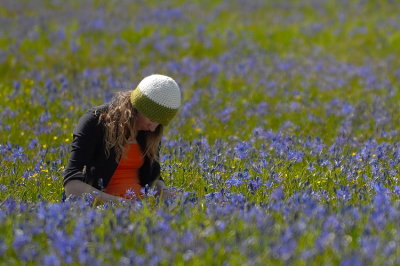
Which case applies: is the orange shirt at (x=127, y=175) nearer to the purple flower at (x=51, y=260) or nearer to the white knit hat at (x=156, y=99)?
the white knit hat at (x=156, y=99)

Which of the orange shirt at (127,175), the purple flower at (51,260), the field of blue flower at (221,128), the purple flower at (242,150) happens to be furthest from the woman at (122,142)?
the purple flower at (51,260)

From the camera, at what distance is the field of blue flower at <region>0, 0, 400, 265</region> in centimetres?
351

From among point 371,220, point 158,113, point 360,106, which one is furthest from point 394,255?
point 360,106

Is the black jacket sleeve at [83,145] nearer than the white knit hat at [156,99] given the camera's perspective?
No

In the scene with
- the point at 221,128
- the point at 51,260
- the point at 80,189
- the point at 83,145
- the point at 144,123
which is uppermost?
the point at 51,260

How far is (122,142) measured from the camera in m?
4.79

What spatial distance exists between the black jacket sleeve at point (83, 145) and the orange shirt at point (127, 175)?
0.31 metres

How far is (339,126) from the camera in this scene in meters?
7.83

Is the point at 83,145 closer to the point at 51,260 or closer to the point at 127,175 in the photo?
the point at 127,175

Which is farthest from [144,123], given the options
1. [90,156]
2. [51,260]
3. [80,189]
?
[51,260]

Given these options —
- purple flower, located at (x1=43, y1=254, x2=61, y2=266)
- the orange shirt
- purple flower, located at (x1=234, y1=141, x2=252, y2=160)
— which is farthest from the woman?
purple flower, located at (x1=43, y1=254, x2=61, y2=266)

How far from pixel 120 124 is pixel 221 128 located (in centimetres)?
313

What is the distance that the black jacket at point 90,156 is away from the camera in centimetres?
470

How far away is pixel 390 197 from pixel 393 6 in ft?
47.8
